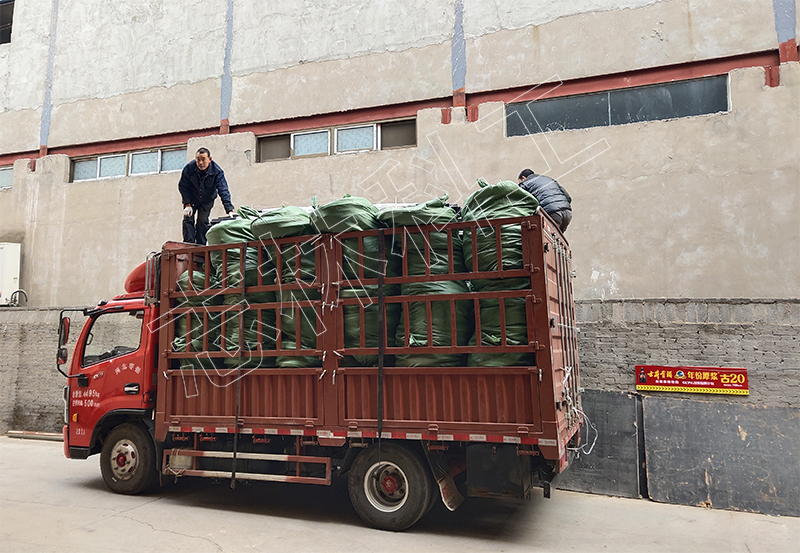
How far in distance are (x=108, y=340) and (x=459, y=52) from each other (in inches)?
266

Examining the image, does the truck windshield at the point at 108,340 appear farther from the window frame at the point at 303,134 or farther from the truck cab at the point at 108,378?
the window frame at the point at 303,134

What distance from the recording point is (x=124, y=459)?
20.7 feet

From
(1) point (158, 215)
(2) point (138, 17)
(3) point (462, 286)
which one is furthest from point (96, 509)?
(2) point (138, 17)

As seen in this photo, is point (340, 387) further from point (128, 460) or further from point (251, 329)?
point (128, 460)

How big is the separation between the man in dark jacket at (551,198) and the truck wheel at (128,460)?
194 inches

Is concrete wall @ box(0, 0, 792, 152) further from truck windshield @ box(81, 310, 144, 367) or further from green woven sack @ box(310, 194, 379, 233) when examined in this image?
truck windshield @ box(81, 310, 144, 367)

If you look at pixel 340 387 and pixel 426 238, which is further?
pixel 340 387

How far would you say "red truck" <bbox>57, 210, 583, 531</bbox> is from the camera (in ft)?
15.6

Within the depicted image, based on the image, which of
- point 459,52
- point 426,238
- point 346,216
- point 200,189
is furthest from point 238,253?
point 459,52

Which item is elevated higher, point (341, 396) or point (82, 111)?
point (82, 111)

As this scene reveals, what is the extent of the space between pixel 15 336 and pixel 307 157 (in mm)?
6517

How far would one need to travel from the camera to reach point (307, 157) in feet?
33.0

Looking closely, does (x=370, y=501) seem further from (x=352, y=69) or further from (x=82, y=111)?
(x=82, y=111)

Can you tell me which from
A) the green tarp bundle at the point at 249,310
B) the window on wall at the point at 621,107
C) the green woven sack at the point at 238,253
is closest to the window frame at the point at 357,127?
the window on wall at the point at 621,107
